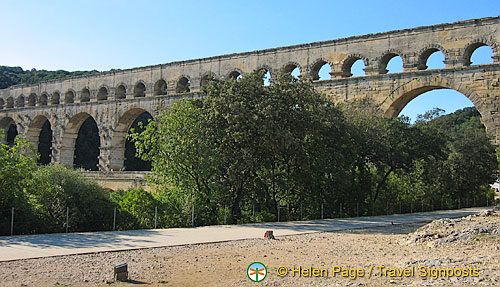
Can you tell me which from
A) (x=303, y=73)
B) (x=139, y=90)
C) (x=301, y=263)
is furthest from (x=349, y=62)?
(x=301, y=263)

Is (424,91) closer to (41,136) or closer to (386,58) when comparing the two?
(386,58)

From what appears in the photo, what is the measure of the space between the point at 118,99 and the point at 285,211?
19.4 m

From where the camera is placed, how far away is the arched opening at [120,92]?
3495cm

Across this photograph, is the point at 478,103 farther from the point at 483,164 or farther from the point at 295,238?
the point at 295,238

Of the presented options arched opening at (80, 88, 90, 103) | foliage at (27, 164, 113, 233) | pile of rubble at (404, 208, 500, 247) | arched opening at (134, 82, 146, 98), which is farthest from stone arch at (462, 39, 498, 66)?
arched opening at (80, 88, 90, 103)

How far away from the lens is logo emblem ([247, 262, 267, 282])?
7.26 meters

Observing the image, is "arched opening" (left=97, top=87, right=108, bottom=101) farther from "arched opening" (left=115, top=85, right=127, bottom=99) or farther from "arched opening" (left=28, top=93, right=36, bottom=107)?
"arched opening" (left=28, top=93, right=36, bottom=107)

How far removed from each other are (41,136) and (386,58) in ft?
105

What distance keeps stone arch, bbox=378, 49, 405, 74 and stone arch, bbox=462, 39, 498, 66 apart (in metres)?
2.78

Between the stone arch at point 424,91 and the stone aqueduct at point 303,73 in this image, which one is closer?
the stone arch at point 424,91

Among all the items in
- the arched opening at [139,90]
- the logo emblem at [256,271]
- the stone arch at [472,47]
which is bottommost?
the logo emblem at [256,271]

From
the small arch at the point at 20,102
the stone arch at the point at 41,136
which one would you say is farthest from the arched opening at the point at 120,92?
the small arch at the point at 20,102

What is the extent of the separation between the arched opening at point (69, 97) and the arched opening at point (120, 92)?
15.4 ft

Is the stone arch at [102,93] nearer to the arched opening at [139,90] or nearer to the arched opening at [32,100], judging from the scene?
the arched opening at [139,90]
